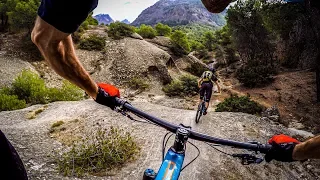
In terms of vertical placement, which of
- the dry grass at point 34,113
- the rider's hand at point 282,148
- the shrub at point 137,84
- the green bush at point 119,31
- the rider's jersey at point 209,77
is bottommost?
the shrub at point 137,84

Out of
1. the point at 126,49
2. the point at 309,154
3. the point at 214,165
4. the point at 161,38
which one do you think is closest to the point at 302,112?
the point at 214,165

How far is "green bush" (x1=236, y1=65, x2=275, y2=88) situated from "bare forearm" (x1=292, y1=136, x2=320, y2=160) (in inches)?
818

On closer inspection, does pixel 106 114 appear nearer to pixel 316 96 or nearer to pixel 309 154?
pixel 309 154

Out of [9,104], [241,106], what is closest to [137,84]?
[241,106]

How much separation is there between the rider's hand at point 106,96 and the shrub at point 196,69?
28344 mm

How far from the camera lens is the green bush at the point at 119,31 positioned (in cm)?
2790

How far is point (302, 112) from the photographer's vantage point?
13695 millimetres

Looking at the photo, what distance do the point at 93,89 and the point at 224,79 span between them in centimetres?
2835

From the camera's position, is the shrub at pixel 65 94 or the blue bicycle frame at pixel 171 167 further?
the shrub at pixel 65 94

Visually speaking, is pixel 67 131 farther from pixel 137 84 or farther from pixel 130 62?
pixel 130 62

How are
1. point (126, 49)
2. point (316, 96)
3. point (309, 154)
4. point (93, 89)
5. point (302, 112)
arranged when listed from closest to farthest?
point (309, 154), point (93, 89), point (302, 112), point (316, 96), point (126, 49)

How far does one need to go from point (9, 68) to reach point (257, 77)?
22506 millimetres

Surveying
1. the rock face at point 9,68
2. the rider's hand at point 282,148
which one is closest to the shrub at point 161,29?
the rock face at point 9,68

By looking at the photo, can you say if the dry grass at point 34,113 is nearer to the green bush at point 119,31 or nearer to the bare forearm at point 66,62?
the bare forearm at point 66,62
